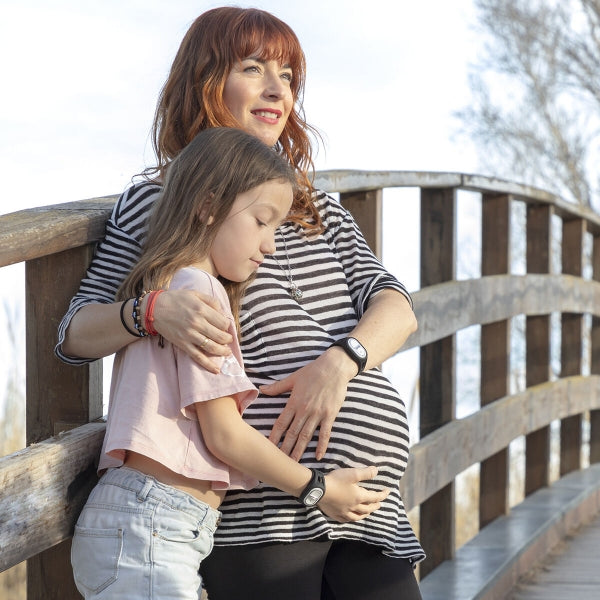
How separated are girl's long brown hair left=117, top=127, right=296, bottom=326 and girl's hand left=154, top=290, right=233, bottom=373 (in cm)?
8

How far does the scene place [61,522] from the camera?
1.63 metres

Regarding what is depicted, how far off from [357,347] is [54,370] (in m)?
0.51

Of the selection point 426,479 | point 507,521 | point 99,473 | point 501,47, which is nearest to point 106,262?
point 99,473

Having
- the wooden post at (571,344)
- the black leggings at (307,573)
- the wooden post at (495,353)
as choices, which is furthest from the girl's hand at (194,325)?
the wooden post at (571,344)

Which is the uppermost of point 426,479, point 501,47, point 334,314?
point 501,47

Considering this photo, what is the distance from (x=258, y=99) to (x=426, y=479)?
1289 millimetres

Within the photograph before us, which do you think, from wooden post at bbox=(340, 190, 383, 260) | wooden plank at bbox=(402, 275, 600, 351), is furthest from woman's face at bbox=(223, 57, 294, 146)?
wooden plank at bbox=(402, 275, 600, 351)

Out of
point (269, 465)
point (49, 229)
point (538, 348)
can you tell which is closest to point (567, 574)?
point (538, 348)

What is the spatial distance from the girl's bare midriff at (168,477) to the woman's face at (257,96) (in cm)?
74

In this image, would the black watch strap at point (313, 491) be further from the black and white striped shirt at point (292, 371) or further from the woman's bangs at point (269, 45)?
the woman's bangs at point (269, 45)

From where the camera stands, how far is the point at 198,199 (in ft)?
5.73

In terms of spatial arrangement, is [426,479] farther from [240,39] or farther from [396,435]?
[240,39]

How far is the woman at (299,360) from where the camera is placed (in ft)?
5.76

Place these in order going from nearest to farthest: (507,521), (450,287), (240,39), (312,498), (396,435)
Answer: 1. (312,498)
2. (396,435)
3. (240,39)
4. (450,287)
5. (507,521)
